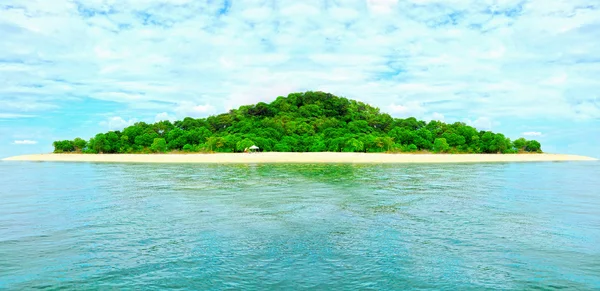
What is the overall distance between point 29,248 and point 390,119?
117023 millimetres

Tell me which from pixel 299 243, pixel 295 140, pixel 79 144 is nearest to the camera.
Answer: pixel 299 243

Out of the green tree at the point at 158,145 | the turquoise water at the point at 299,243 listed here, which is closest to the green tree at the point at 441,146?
the green tree at the point at 158,145

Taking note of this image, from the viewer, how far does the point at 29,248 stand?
11.4m

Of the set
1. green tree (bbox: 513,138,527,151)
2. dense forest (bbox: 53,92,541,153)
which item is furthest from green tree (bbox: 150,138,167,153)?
green tree (bbox: 513,138,527,151)

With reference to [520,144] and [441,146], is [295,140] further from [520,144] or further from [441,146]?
[520,144]

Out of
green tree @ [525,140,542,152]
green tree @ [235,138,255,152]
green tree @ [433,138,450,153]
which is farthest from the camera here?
green tree @ [525,140,542,152]

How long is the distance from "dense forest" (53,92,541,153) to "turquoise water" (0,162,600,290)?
70.0 meters

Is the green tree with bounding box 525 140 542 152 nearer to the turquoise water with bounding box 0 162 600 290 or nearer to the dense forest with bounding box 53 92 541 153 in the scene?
the dense forest with bounding box 53 92 541 153

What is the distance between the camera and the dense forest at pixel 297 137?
309 feet

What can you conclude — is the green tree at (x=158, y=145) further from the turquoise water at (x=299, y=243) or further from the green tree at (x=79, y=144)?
the turquoise water at (x=299, y=243)

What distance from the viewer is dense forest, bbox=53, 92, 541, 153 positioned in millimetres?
94188

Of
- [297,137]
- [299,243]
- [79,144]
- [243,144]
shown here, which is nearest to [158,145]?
[79,144]

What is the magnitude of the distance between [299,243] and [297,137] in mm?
91957

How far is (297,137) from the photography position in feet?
339
